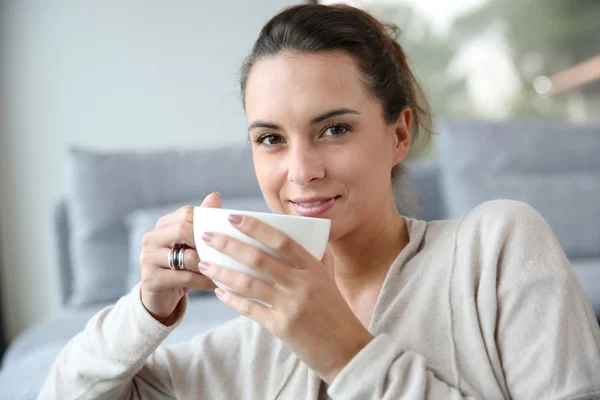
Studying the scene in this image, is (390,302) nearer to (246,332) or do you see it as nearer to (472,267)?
(472,267)

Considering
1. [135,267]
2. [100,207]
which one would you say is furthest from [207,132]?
[135,267]

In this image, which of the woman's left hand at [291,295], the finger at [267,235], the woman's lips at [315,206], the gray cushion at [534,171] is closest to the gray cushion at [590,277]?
the gray cushion at [534,171]

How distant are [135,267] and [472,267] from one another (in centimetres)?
155

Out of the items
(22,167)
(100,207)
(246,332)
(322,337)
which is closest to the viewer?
(322,337)

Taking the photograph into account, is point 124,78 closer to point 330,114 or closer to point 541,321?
point 330,114

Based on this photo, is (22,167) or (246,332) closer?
(246,332)

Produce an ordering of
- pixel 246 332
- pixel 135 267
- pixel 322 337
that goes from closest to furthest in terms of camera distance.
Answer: pixel 322 337, pixel 246 332, pixel 135 267

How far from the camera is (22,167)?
3170 millimetres

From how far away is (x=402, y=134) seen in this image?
4.05 ft

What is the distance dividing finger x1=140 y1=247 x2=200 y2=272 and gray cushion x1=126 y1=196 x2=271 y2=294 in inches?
47.9

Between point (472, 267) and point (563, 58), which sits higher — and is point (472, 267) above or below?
below

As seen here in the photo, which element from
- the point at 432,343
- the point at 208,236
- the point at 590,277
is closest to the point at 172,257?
the point at 208,236

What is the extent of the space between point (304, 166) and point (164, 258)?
0.87 ft

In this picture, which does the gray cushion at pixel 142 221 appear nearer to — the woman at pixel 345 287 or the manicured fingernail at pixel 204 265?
the woman at pixel 345 287
